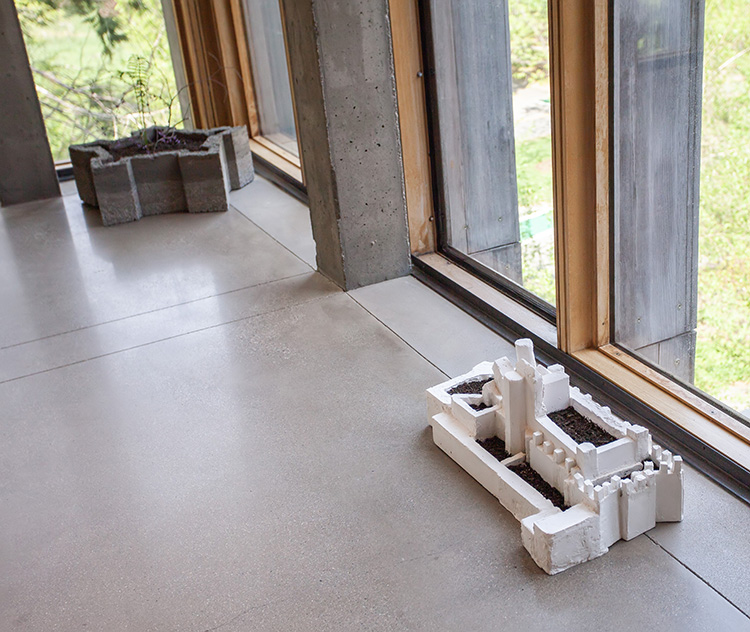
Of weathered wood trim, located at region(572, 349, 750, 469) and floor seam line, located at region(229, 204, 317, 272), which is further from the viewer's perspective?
floor seam line, located at region(229, 204, 317, 272)

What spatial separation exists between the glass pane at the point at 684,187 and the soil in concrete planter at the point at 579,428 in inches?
22.6

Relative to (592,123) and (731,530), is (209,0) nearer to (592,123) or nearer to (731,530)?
(592,123)

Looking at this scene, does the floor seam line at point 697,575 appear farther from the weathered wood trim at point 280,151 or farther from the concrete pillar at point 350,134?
the weathered wood trim at point 280,151

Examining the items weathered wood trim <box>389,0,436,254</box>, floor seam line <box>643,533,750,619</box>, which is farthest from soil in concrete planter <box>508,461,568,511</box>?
weathered wood trim <box>389,0,436,254</box>

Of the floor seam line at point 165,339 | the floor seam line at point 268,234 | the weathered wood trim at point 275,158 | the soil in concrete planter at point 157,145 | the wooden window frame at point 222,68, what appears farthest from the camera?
the wooden window frame at point 222,68

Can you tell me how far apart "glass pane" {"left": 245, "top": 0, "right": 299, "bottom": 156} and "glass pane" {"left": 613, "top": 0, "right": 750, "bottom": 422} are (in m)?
3.22

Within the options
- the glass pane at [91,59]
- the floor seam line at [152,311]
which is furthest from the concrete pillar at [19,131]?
the floor seam line at [152,311]

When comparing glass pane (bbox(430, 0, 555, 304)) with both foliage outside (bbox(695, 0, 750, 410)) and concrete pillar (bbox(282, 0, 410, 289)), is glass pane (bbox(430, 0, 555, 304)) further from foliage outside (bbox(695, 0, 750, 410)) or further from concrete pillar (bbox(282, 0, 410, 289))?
foliage outside (bbox(695, 0, 750, 410))

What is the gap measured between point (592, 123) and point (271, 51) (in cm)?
362

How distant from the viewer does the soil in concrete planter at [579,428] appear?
2.30 meters

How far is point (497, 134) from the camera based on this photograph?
12.0 feet

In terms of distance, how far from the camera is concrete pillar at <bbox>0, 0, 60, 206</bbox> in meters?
5.40

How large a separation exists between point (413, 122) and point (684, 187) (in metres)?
1.50

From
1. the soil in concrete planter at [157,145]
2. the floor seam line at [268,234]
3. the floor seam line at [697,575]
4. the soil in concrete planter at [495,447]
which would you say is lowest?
the floor seam line at [697,575]
